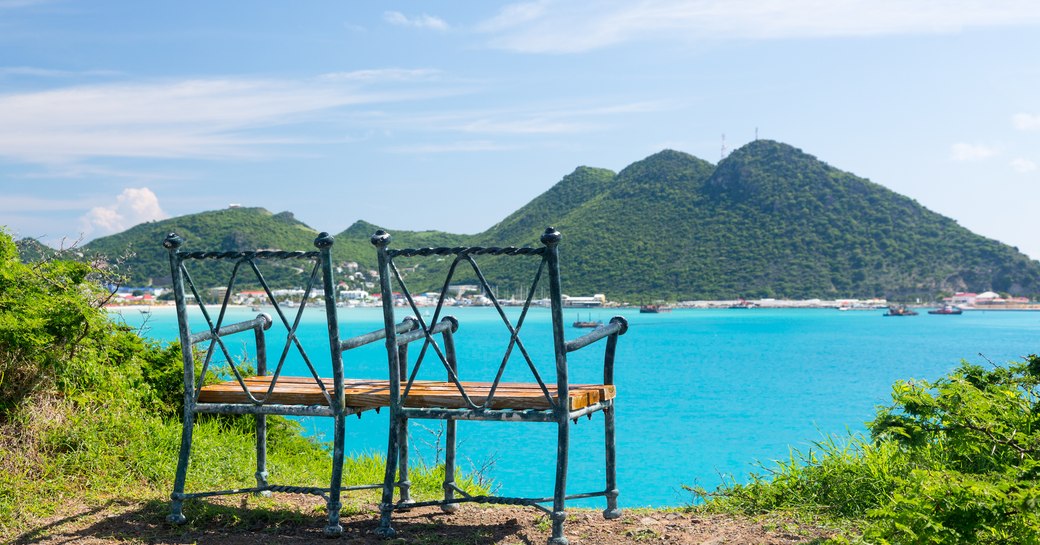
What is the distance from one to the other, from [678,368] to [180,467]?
229 ft

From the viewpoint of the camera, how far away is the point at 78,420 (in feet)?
17.3

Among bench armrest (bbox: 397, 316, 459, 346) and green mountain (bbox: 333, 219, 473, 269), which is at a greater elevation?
green mountain (bbox: 333, 219, 473, 269)

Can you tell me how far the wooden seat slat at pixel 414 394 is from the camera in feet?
12.8

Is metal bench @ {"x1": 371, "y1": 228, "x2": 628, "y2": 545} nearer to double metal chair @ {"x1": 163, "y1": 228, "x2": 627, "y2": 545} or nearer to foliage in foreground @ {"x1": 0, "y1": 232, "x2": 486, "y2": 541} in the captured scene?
double metal chair @ {"x1": 163, "y1": 228, "x2": 627, "y2": 545}

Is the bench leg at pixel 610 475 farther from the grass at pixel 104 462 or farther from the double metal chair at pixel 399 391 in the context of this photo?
the grass at pixel 104 462

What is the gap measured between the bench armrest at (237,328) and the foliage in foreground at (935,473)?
278cm

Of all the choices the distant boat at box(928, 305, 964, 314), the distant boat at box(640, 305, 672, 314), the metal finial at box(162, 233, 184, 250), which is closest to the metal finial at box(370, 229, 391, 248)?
the metal finial at box(162, 233, 184, 250)

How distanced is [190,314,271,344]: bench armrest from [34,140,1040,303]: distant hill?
378ft

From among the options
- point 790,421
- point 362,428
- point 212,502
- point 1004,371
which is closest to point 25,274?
point 212,502

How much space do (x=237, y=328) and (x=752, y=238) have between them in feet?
431

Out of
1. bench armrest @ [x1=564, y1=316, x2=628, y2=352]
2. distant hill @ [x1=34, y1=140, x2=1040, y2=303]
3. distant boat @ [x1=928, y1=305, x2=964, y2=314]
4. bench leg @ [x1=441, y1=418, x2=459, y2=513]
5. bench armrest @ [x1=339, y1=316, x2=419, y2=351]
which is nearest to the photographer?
bench armrest @ [x1=564, y1=316, x2=628, y2=352]

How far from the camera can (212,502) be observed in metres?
4.75

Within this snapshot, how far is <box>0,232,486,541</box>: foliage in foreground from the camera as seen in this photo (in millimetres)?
4805

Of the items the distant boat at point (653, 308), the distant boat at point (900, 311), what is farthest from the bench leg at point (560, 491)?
the distant boat at point (900, 311)
